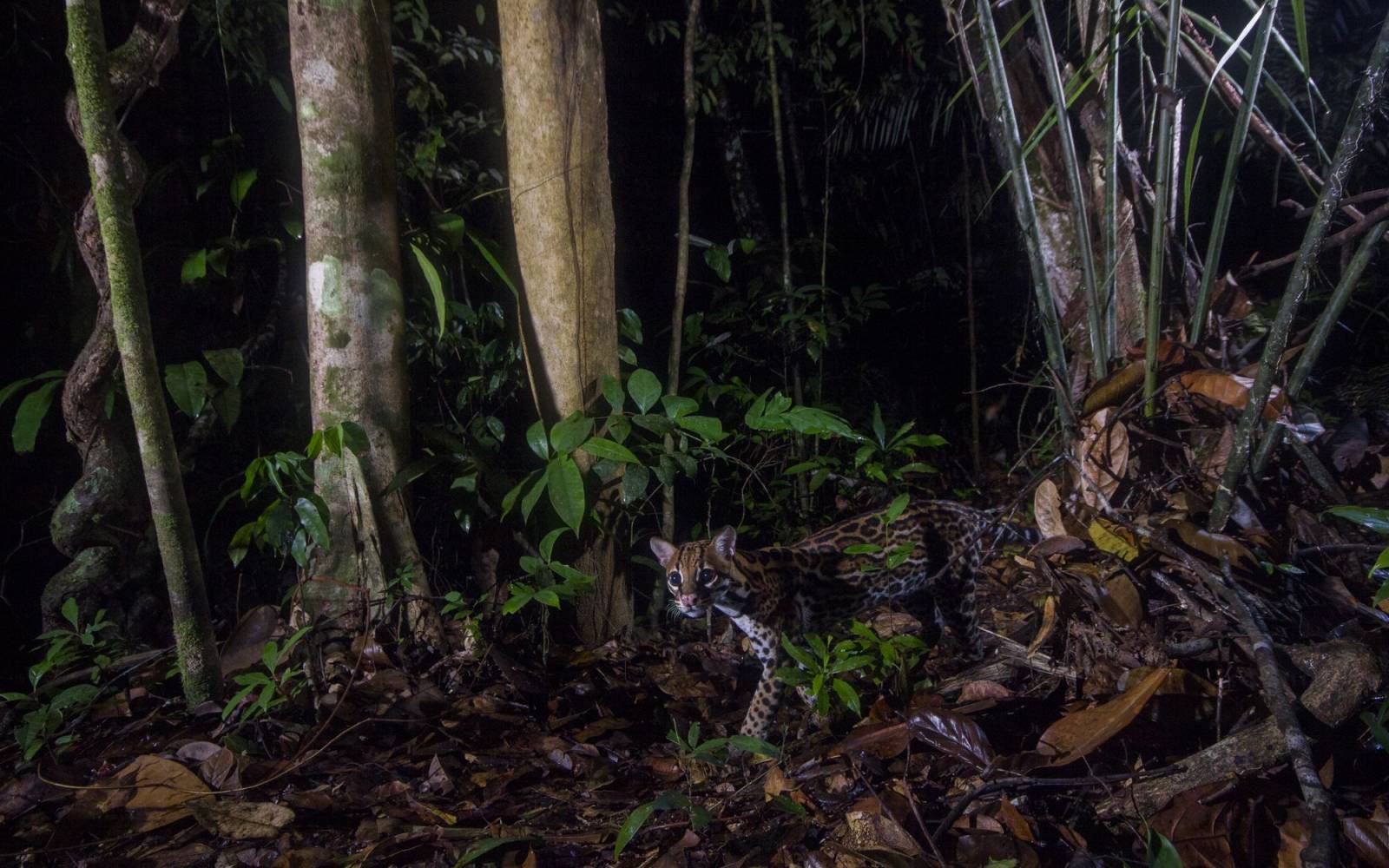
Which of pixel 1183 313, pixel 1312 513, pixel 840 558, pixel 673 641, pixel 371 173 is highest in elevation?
pixel 371 173

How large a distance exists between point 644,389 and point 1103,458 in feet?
5.71

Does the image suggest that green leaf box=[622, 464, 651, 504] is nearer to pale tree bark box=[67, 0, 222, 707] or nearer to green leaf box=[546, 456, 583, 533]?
green leaf box=[546, 456, 583, 533]

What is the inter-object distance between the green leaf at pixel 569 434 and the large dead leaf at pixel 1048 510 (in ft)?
5.55

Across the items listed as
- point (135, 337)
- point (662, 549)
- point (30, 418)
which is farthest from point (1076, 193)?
point (30, 418)

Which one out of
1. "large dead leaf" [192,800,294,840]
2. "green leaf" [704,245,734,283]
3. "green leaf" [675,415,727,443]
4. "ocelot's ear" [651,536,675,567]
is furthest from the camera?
"green leaf" [704,245,734,283]

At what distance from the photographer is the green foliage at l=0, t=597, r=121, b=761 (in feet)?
10.2

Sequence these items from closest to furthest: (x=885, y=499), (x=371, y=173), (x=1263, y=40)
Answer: (x=1263, y=40)
(x=371, y=173)
(x=885, y=499)

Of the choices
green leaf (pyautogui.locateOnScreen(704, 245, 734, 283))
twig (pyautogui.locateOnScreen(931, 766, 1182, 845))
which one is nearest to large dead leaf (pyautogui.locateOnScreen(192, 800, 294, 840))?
twig (pyautogui.locateOnScreen(931, 766, 1182, 845))

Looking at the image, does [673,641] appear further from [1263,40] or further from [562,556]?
[1263,40]

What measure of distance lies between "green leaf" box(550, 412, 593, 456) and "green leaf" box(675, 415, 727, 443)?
0.38 meters

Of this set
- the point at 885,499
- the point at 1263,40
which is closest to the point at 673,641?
the point at 885,499

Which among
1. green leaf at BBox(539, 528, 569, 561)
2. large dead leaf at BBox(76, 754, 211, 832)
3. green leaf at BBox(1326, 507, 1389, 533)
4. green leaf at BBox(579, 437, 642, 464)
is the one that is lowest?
large dead leaf at BBox(76, 754, 211, 832)

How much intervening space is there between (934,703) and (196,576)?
2.52 meters

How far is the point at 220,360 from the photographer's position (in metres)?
3.74
